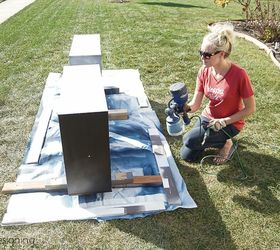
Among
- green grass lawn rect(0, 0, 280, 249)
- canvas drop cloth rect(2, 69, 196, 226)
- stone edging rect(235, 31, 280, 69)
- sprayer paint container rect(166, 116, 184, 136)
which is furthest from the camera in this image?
stone edging rect(235, 31, 280, 69)

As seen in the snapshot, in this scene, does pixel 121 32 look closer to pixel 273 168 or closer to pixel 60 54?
pixel 60 54

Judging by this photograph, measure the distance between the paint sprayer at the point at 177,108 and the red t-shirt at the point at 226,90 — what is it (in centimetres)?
32

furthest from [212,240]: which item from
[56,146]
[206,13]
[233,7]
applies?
[233,7]

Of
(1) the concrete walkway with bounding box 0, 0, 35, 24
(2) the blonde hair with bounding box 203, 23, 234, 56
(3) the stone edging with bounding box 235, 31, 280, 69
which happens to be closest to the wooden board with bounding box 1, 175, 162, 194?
(2) the blonde hair with bounding box 203, 23, 234, 56

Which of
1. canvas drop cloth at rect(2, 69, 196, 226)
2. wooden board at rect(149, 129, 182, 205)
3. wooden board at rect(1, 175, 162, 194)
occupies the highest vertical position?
wooden board at rect(1, 175, 162, 194)

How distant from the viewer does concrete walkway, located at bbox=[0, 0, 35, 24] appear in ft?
42.9

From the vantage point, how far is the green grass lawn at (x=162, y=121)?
327cm

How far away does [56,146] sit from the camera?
4.57 metres

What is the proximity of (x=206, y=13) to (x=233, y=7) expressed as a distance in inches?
97.5

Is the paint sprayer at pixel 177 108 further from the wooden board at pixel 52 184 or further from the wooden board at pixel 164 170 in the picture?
the wooden board at pixel 52 184

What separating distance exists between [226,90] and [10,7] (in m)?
13.4

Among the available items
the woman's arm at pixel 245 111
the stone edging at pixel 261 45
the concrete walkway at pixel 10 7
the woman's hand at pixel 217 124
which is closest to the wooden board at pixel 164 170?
the woman's hand at pixel 217 124

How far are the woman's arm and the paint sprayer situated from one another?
1.58ft

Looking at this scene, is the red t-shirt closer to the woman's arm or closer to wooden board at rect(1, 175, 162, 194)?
the woman's arm
